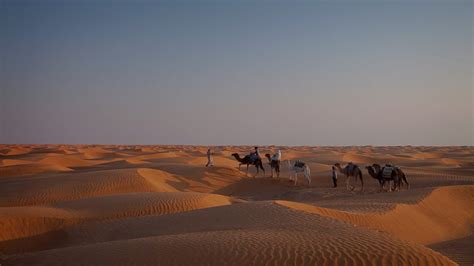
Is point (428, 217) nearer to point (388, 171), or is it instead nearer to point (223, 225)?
point (388, 171)

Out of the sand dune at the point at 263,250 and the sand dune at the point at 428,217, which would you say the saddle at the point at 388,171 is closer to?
the sand dune at the point at 428,217

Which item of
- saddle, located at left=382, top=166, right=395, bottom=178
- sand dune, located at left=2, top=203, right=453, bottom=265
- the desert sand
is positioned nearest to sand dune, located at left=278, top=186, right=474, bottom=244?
the desert sand

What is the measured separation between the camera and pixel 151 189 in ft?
65.8

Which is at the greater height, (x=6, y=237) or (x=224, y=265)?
(x=224, y=265)

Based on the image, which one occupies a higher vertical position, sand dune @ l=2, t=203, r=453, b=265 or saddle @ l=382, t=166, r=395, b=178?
saddle @ l=382, t=166, r=395, b=178

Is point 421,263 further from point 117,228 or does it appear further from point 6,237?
point 6,237

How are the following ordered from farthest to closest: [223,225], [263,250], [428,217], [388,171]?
[388,171], [428,217], [223,225], [263,250]

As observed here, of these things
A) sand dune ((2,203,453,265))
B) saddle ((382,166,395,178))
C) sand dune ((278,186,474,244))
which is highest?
saddle ((382,166,395,178))

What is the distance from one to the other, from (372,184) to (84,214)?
16.9 metres

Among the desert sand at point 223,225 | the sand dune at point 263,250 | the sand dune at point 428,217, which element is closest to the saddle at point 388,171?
the desert sand at point 223,225

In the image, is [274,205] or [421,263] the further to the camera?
[274,205]

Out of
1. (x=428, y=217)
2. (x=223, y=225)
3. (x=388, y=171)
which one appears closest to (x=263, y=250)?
(x=223, y=225)

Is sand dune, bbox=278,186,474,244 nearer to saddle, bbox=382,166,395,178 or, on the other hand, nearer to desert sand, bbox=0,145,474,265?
desert sand, bbox=0,145,474,265

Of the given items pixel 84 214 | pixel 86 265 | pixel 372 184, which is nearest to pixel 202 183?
pixel 372 184
